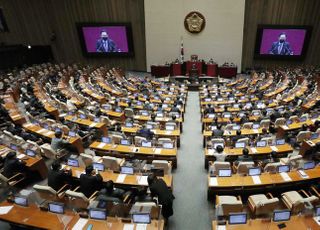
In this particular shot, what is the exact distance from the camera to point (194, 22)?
25.3 meters

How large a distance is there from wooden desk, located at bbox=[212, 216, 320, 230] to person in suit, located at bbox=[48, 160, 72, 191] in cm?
418

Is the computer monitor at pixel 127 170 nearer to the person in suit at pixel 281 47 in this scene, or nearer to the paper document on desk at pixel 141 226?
the paper document on desk at pixel 141 226

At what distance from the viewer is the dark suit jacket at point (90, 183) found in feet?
20.8

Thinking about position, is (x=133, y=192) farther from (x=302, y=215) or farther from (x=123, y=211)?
(x=302, y=215)

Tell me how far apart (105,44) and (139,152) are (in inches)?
849

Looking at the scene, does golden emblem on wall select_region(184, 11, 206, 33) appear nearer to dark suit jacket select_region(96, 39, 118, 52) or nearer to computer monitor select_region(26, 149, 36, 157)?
dark suit jacket select_region(96, 39, 118, 52)

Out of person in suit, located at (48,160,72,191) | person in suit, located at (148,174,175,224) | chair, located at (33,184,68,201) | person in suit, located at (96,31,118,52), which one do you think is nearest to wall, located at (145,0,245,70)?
person in suit, located at (96,31,118,52)

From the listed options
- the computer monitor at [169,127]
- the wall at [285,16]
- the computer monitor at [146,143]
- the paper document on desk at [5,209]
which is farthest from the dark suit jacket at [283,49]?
the paper document on desk at [5,209]

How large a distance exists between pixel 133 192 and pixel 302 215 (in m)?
4.13

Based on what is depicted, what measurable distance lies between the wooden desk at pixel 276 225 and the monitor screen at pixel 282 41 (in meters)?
23.1

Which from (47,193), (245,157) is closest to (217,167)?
(245,157)

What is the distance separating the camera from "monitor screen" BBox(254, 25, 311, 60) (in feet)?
78.0

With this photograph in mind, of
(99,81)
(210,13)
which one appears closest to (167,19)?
(210,13)

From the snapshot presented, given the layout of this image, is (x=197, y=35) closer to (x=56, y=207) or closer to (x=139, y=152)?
(x=139, y=152)
